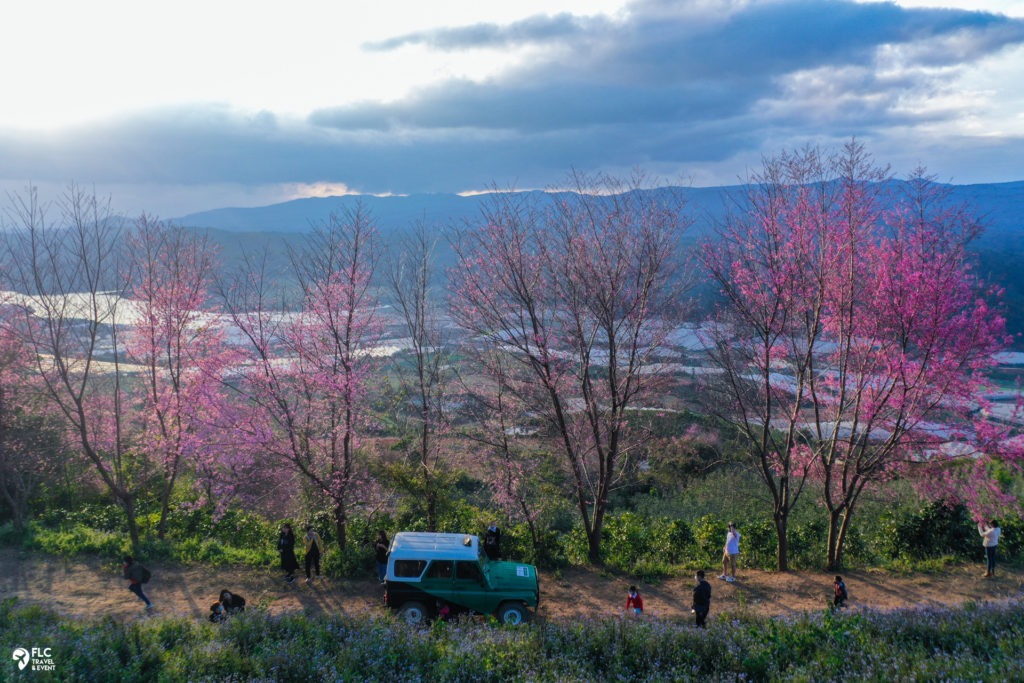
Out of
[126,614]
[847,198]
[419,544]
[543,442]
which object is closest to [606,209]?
[847,198]

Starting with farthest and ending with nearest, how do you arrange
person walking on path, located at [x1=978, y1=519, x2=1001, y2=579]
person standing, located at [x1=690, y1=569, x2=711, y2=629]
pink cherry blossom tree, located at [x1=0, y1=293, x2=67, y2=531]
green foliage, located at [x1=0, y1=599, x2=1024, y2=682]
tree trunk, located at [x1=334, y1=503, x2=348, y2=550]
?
pink cherry blossom tree, located at [x1=0, y1=293, x2=67, y2=531], tree trunk, located at [x1=334, y1=503, x2=348, y2=550], person walking on path, located at [x1=978, y1=519, x2=1001, y2=579], person standing, located at [x1=690, y1=569, x2=711, y2=629], green foliage, located at [x1=0, y1=599, x2=1024, y2=682]

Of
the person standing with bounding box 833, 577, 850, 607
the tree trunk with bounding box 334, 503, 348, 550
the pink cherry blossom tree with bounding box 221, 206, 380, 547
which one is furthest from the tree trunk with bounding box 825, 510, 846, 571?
the tree trunk with bounding box 334, 503, 348, 550

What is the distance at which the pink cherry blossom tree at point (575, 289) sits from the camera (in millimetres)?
12281

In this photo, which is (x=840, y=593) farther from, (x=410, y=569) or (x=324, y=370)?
(x=324, y=370)

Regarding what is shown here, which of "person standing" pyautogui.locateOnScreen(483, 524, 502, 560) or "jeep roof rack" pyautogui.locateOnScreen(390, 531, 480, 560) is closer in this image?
"jeep roof rack" pyautogui.locateOnScreen(390, 531, 480, 560)

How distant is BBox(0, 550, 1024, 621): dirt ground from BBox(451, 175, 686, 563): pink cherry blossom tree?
189 centimetres

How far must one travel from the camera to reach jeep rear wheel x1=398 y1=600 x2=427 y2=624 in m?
9.84

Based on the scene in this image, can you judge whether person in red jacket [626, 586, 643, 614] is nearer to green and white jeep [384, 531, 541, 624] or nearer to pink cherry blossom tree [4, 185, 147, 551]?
green and white jeep [384, 531, 541, 624]

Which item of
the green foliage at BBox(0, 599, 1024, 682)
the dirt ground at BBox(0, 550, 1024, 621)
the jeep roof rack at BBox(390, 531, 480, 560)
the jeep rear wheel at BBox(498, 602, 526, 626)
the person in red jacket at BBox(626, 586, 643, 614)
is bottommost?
the dirt ground at BBox(0, 550, 1024, 621)

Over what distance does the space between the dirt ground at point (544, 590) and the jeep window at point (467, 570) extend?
1621 mm

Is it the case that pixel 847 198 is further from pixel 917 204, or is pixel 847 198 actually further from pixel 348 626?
pixel 348 626

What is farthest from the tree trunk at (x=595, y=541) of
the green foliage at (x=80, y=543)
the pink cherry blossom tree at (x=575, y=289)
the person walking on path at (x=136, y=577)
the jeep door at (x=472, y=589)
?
the green foliage at (x=80, y=543)

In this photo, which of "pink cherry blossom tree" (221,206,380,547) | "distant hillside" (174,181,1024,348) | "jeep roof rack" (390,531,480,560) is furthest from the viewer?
"distant hillside" (174,181,1024,348)

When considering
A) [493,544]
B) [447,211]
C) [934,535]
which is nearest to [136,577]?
[493,544]
